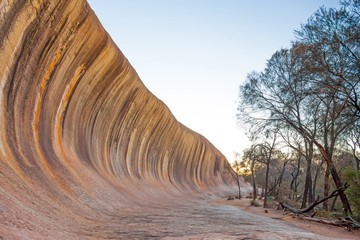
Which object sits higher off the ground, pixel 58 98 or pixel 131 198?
pixel 58 98

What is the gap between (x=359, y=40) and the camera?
9570mm

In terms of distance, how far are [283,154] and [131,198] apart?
20419mm

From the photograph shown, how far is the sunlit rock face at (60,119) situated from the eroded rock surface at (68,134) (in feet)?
0.11

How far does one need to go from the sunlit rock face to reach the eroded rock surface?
3 centimetres

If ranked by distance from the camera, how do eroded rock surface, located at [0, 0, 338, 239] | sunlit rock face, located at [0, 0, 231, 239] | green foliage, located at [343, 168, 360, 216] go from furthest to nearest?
1. green foliage, located at [343, 168, 360, 216]
2. sunlit rock face, located at [0, 0, 231, 239]
3. eroded rock surface, located at [0, 0, 338, 239]

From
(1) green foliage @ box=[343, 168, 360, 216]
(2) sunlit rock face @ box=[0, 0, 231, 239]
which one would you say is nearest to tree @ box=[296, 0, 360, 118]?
(1) green foliage @ box=[343, 168, 360, 216]

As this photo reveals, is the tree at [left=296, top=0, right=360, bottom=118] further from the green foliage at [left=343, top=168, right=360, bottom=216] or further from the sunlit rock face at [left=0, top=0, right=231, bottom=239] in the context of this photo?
the sunlit rock face at [left=0, top=0, right=231, bottom=239]

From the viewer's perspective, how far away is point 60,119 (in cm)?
1066

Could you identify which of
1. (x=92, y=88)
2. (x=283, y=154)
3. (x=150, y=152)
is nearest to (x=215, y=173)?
(x=283, y=154)

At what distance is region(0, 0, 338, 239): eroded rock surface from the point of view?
20.6 ft

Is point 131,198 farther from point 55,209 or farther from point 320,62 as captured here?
point 320,62

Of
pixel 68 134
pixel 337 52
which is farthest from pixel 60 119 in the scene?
pixel 337 52

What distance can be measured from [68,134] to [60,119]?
2.71 ft

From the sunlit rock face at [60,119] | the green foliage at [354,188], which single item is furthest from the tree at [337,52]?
the sunlit rock face at [60,119]
